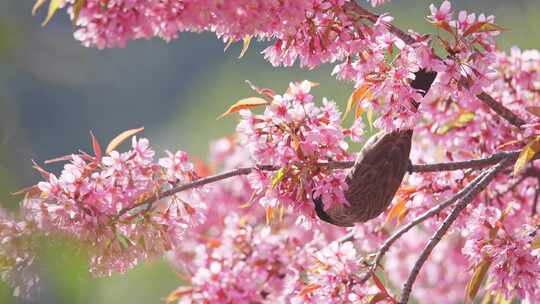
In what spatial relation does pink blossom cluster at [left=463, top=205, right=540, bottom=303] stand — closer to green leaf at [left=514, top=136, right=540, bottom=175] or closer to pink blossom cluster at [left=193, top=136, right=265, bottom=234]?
Answer: green leaf at [left=514, top=136, right=540, bottom=175]

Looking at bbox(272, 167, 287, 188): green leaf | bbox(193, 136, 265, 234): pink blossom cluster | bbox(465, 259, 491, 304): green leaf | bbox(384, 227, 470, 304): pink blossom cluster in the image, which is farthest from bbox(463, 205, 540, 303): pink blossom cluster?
bbox(384, 227, 470, 304): pink blossom cluster

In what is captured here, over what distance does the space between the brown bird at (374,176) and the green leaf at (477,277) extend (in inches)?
9.5

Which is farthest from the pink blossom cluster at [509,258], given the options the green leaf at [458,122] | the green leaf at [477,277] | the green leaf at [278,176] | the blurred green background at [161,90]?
the blurred green background at [161,90]

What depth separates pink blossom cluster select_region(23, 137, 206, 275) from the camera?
1.60 meters

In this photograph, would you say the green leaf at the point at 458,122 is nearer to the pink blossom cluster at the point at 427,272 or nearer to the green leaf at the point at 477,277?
the green leaf at the point at 477,277

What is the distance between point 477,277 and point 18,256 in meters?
0.92

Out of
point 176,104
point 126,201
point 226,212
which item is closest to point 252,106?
point 126,201

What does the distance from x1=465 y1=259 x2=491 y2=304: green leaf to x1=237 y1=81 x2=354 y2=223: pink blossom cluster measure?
0.33m

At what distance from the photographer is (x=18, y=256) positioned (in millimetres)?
1393

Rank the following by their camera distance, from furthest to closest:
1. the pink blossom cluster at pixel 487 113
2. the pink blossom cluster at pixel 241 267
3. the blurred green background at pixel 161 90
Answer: the blurred green background at pixel 161 90 → the pink blossom cluster at pixel 487 113 → the pink blossom cluster at pixel 241 267

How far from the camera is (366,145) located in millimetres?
1809

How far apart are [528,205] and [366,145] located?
1.06 metres

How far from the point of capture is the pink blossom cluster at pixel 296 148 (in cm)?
165

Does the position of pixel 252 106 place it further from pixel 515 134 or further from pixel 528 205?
pixel 528 205
